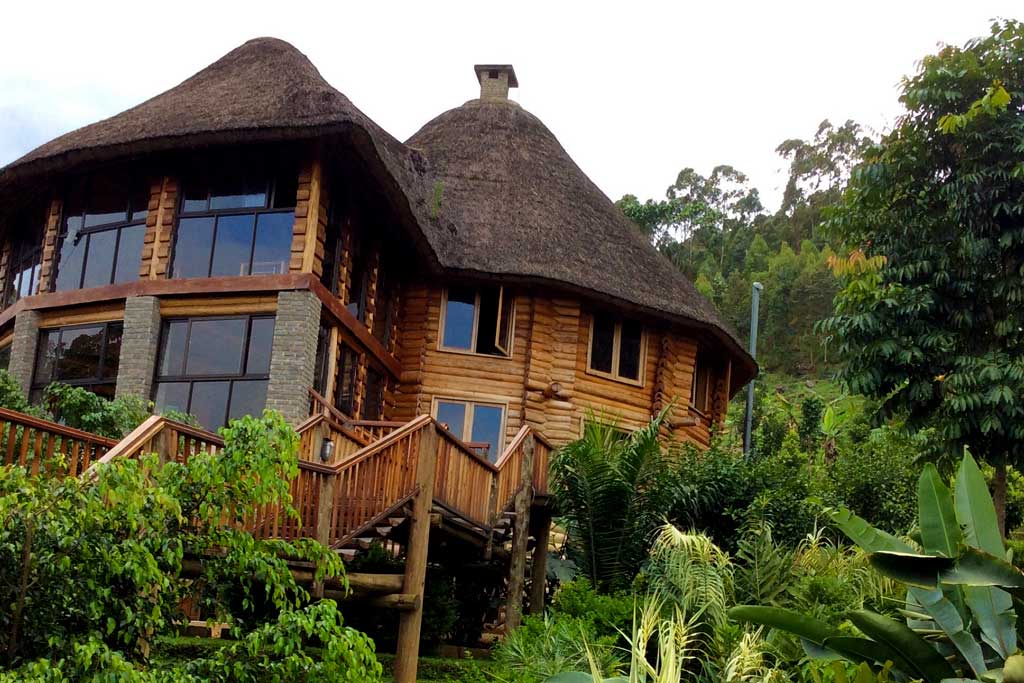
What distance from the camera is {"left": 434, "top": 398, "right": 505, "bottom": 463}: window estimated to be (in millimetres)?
21469

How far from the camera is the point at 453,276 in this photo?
21.0 meters

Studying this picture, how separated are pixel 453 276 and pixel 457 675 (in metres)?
9.30

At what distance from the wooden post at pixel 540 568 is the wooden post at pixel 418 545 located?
13.9ft

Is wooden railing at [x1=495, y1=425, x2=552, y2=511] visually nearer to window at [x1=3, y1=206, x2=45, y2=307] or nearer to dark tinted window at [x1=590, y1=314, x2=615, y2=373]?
dark tinted window at [x1=590, y1=314, x2=615, y2=373]

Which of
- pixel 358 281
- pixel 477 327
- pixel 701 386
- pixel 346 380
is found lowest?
pixel 346 380

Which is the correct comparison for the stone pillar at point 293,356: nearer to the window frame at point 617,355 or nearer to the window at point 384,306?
the window at point 384,306

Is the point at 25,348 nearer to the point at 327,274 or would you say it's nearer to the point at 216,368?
the point at 216,368

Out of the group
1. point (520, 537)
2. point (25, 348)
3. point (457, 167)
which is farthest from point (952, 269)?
point (25, 348)

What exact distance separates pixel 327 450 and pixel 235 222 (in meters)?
5.06

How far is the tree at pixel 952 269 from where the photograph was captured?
49.5 ft

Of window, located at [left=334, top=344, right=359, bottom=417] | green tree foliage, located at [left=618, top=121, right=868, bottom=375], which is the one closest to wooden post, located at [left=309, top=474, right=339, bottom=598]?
window, located at [left=334, top=344, right=359, bottom=417]

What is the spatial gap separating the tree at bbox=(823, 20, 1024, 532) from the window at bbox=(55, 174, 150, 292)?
34.8 feet

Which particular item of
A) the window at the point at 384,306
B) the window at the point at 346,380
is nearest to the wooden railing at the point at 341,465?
the window at the point at 346,380

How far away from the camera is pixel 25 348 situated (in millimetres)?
18953
